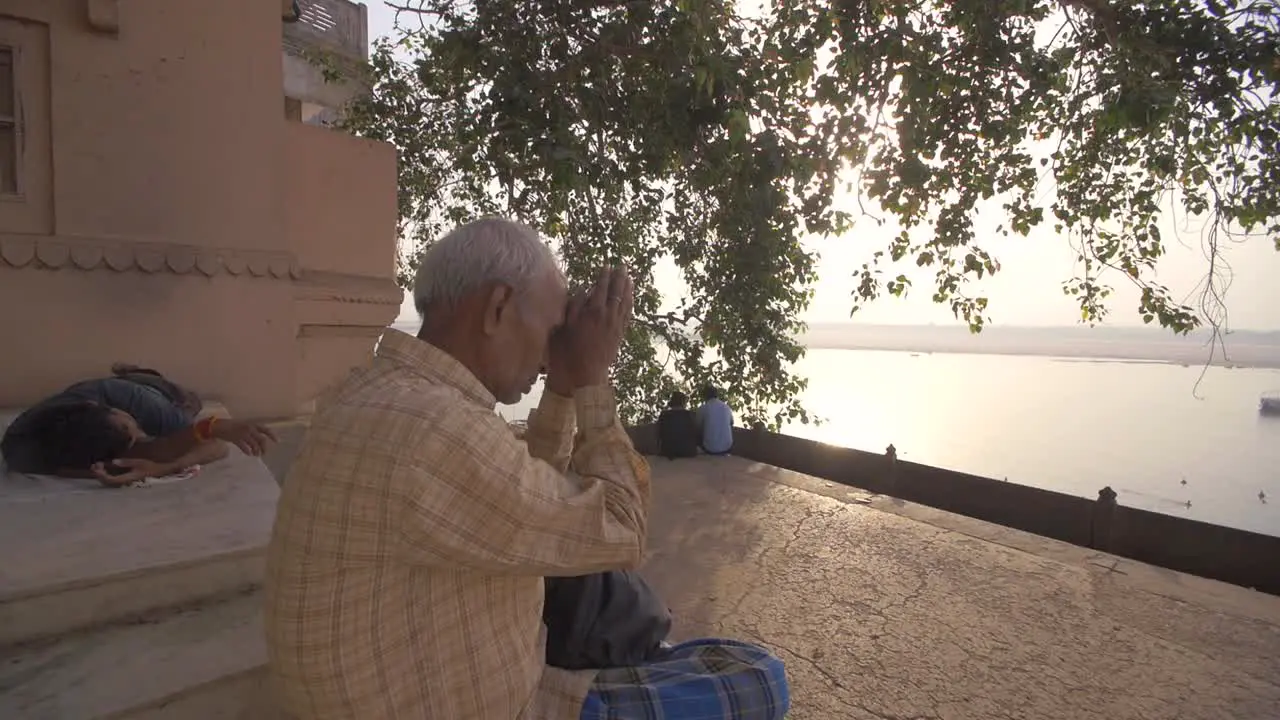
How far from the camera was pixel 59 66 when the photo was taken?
3205mm

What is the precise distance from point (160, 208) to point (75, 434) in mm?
→ 1322

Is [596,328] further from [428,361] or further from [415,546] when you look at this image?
[415,546]

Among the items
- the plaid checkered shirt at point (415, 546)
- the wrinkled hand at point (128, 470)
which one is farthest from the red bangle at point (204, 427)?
the plaid checkered shirt at point (415, 546)

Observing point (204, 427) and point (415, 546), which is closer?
point (415, 546)

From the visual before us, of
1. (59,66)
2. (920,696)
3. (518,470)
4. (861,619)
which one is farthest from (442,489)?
(59,66)

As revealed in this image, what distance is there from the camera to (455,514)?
92cm

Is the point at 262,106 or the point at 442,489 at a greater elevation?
the point at 262,106

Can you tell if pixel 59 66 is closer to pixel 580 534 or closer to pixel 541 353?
pixel 541 353

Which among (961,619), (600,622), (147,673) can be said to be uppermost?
(600,622)

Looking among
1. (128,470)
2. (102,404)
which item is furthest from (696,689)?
(102,404)

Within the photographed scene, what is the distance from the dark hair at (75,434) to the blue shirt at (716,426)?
243 inches

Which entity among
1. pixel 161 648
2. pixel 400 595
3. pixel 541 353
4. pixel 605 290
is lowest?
pixel 161 648

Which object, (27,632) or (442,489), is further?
(27,632)

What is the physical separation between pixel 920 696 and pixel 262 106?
4.59 m
